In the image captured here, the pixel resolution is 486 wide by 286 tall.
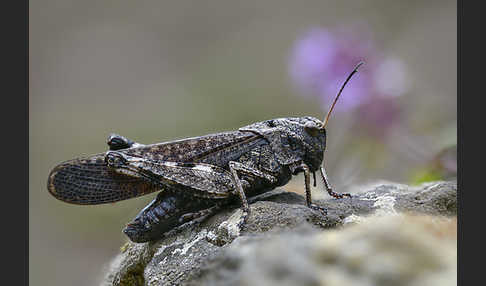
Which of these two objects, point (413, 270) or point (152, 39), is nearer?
A: point (413, 270)

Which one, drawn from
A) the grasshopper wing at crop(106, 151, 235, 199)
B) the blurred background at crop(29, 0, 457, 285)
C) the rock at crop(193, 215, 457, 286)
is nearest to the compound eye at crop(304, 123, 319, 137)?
the grasshopper wing at crop(106, 151, 235, 199)

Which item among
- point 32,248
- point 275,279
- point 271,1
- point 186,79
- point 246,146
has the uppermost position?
point 271,1

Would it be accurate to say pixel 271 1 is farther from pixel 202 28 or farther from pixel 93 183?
pixel 93 183

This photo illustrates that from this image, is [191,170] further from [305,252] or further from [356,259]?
[356,259]

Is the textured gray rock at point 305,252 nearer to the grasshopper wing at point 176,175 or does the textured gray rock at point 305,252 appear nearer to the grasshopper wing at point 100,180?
the grasshopper wing at point 176,175

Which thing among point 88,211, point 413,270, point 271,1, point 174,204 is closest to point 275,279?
point 413,270

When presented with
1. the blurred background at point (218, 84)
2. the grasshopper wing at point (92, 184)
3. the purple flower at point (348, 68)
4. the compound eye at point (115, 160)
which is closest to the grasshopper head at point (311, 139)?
the grasshopper wing at point (92, 184)
